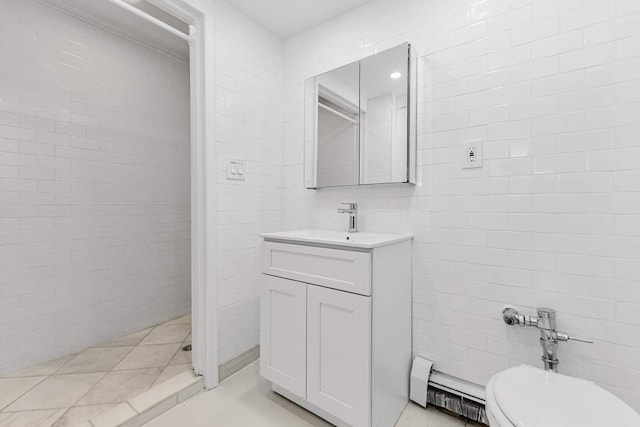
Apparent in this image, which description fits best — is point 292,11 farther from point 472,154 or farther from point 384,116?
point 472,154

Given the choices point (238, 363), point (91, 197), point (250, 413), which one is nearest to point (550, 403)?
point (250, 413)

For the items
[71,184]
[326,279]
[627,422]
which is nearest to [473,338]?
[627,422]

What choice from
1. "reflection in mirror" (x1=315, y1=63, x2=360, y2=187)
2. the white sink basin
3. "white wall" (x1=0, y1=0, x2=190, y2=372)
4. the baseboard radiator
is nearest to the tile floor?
the baseboard radiator

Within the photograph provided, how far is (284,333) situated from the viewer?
1507 mm

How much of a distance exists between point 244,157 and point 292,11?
975mm

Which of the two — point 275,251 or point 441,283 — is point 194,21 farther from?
point 441,283

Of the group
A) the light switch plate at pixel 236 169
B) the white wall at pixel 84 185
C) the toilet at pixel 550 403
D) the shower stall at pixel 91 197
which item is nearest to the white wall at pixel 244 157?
the light switch plate at pixel 236 169

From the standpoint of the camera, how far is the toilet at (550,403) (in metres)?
0.86

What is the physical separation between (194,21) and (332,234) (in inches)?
57.1

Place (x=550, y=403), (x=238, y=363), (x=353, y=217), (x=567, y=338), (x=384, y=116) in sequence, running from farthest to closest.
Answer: (x=238, y=363) < (x=353, y=217) < (x=384, y=116) < (x=567, y=338) < (x=550, y=403)

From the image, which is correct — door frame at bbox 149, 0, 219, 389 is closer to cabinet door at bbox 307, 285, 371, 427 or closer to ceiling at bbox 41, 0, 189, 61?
ceiling at bbox 41, 0, 189, 61

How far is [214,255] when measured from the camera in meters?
1.71

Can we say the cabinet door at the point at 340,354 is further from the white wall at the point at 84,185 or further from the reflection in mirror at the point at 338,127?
the white wall at the point at 84,185

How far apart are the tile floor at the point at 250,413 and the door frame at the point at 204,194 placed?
5.2 inches
